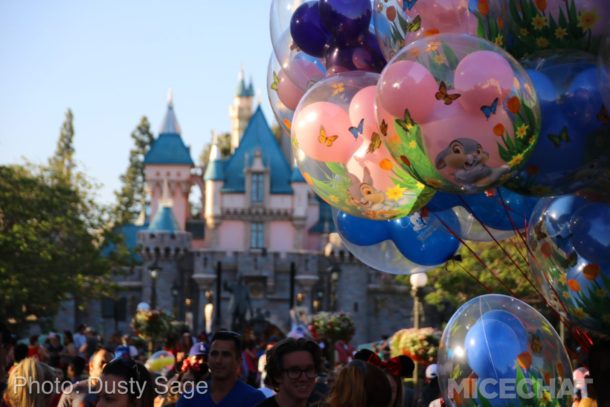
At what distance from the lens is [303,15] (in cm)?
858

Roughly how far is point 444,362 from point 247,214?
61.1 m

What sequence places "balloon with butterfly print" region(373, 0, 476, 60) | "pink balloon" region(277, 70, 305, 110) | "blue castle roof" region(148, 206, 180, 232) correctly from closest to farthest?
1. "balloon with butterfly print" region(373, 0, 476, 60)
2. "pink balloon" region(277, 70, 305, 110)
3. "blue castle roof" region(148, 206, 180, 232)

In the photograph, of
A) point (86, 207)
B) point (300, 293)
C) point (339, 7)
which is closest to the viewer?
point (339, 7)

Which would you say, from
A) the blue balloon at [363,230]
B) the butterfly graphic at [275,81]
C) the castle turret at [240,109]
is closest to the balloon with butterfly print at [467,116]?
the blue balloon at [363,230]

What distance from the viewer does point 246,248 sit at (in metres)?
68.1

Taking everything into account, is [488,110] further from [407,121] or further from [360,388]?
[360,388]

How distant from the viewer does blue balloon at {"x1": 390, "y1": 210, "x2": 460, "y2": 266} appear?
356 inches

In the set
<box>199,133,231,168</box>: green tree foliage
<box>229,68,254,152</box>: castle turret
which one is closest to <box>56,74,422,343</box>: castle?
<box>229,68,254,152</box>: castle turret

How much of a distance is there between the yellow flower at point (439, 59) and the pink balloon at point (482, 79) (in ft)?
0.27

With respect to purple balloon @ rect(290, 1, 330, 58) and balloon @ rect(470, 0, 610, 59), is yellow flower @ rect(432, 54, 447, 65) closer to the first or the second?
balloon @ rect(470, 0, 610, 59)

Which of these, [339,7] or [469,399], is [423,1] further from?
[469,399]

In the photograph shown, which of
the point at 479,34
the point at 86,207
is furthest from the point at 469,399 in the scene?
the point at 86,207

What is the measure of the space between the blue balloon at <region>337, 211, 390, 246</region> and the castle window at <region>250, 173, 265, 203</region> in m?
59.3

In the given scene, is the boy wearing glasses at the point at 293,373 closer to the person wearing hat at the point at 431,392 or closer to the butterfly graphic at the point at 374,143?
the butterfly graphic at the point at 374,143
